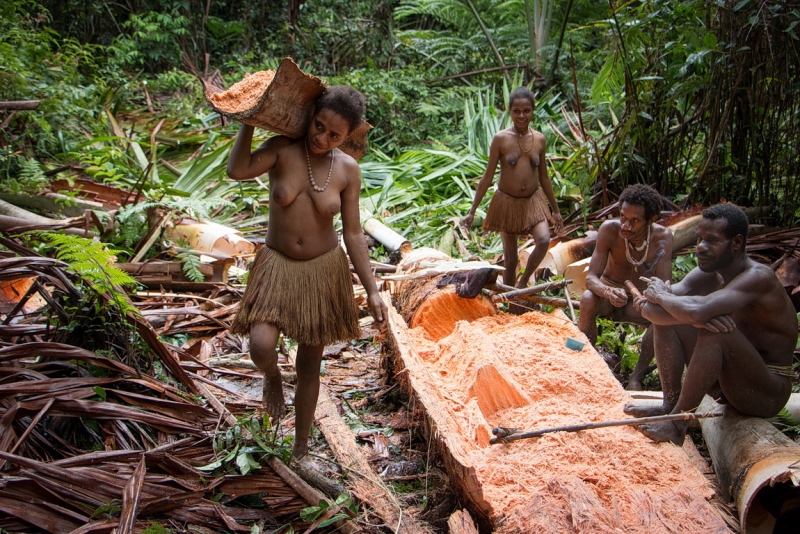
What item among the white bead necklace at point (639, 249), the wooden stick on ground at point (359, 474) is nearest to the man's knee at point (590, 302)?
the white bead necklace at point (639, 249)

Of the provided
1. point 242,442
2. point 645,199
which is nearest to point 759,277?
point 645,199

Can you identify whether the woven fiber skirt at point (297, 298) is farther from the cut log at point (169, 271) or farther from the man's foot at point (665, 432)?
the cut log at point (169, 271)

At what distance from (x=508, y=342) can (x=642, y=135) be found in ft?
10.8

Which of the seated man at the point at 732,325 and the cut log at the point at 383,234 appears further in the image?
the cut log at the point at 383,234

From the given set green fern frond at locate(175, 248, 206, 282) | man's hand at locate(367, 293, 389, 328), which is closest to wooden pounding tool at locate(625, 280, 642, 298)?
man's hand at locate(367, 293, 389, 328)

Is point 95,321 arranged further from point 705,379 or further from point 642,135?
point 642,135

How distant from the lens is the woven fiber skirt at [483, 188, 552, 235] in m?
5.50

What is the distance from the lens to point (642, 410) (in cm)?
325

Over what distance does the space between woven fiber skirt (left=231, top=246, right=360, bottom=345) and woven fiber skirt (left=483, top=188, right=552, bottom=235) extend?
2.74m

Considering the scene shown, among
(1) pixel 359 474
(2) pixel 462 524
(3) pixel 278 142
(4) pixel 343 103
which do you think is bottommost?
(1) pixel 359 474

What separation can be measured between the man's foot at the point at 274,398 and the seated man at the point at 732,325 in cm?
168

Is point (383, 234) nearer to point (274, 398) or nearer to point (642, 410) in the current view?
point (274, 398)

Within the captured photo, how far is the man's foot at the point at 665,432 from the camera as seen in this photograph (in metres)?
3.13

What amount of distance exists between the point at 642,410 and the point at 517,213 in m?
2.56
